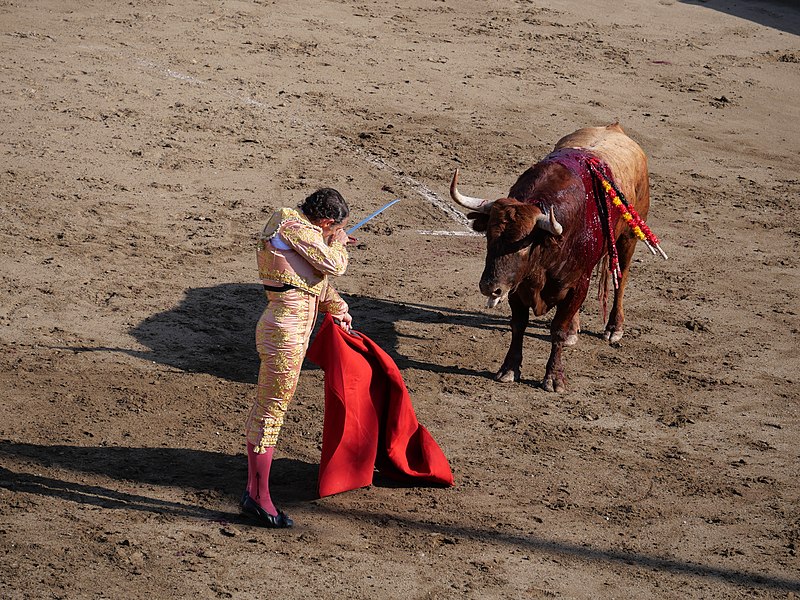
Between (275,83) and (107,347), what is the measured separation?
233 inches

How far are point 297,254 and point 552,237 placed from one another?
233 centimetres

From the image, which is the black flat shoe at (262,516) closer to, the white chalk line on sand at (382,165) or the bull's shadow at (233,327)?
the bull's shadow at (233,327)

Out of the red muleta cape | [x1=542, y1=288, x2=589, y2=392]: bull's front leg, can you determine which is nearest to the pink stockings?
the red muleta cape

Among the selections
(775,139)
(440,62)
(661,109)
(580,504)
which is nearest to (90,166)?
(440,62)

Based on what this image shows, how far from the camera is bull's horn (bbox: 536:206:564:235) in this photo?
7.11 m

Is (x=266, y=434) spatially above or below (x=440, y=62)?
below

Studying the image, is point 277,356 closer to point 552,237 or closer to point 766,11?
point 552,237

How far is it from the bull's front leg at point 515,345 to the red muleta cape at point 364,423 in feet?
5.20

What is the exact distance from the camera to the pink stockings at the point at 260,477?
5.66 metres

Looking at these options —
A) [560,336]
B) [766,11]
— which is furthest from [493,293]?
[766,11]

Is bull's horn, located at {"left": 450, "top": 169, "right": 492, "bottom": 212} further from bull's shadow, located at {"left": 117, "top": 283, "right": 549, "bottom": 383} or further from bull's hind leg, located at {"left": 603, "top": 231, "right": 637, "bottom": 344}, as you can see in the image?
bull's hind leg, located at {"left": 603, "top": 231, "right": 637, "bottom": 344}

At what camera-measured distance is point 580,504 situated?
638 centimetres

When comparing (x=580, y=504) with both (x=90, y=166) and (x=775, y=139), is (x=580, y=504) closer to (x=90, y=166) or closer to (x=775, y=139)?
(x=90, y=166)

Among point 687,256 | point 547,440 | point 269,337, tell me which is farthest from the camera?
point 687,256
